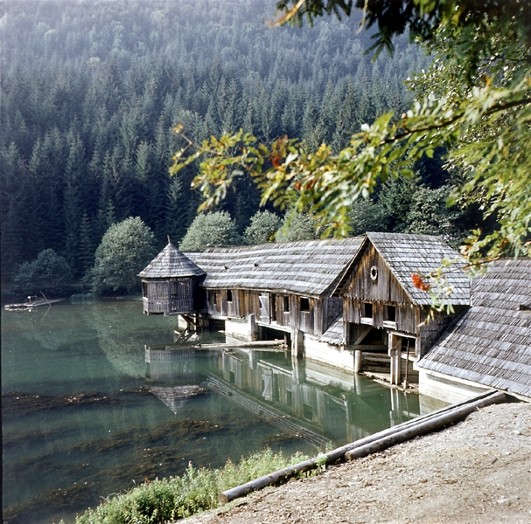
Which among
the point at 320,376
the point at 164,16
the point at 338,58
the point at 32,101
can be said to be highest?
the point at 164,16

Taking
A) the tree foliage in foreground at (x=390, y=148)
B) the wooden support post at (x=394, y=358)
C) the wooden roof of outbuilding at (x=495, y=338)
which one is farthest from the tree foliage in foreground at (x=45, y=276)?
the tree foliage in foreground at (x=390, y=148)

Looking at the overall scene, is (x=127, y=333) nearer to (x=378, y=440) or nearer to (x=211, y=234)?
(x=211, y=234)

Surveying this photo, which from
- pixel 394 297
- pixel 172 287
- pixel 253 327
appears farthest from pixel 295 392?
pixel 172 287

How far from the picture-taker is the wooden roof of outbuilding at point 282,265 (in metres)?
23.0

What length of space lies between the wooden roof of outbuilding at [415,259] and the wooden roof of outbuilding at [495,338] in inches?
20.5

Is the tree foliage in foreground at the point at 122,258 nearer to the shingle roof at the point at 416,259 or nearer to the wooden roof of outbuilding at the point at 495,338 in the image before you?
the shingle roof at the point at 416,259

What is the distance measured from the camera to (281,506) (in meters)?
7.70

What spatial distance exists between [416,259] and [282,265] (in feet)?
32.2

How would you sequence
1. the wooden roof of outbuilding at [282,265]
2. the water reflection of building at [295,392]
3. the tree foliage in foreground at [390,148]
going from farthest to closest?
the wooden roof of outbuilding at [282,265] → the water reflection of building at [295,392] → the tree foliage in foreground at [390,148]

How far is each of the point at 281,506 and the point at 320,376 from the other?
12346 millimetres

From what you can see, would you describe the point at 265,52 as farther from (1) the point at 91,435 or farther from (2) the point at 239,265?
(1) the point at 91,435

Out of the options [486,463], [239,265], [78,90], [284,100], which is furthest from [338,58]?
[486,463]

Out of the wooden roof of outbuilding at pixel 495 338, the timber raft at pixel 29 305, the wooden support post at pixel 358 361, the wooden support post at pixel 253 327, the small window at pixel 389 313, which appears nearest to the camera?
the wooden roof of outbuilding at pixel 495 338

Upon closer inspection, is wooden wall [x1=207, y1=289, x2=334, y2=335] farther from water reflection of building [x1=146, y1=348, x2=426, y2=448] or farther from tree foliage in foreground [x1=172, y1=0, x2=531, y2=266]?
tree foliage in foreground [x1=172, y1=0, x2=531, y2=266]
